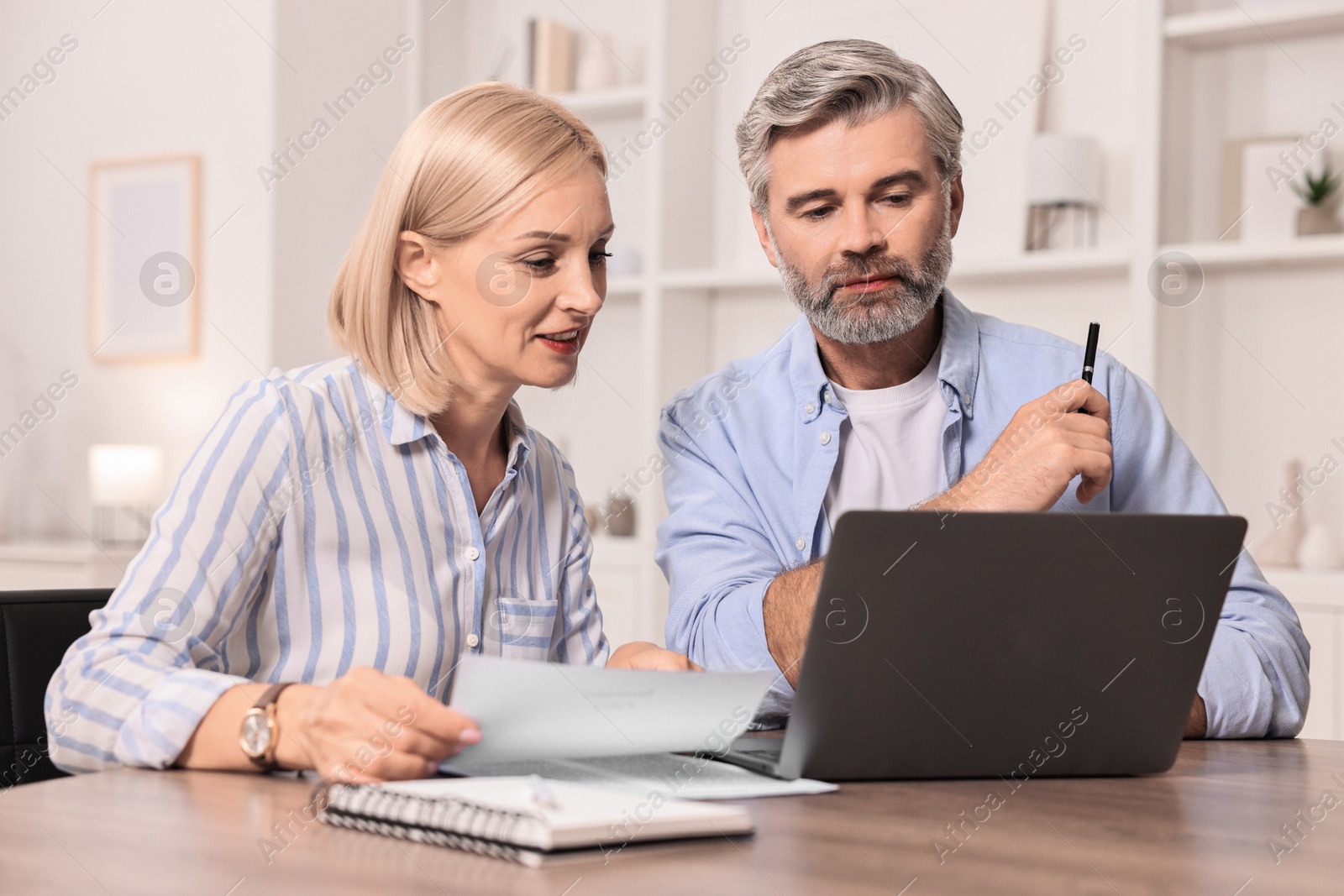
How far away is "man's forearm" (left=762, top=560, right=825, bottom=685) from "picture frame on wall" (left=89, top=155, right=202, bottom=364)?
10.6 ft

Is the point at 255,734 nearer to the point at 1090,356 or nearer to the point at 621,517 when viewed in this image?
the point at 1090,356

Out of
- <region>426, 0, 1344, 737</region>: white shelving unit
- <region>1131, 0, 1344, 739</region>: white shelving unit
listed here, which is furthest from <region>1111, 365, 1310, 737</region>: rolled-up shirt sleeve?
<region>1131, 0, 1344, 739</region>: white shelving unit

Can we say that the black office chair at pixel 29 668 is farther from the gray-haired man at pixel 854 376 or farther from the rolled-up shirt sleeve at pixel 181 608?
the gray-haired man at pixel 854 376

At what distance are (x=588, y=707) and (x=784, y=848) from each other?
A: 6.5 inches

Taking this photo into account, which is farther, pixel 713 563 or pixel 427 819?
pixel 713 563

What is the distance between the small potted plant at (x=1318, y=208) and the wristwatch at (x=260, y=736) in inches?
113

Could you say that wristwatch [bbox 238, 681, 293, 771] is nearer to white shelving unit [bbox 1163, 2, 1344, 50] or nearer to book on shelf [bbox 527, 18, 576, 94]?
white shelving unit [bbox 1163, 2, 1344, 50]

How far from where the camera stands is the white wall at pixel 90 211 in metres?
4.02

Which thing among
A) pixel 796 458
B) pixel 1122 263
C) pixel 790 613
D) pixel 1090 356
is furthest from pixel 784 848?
pixel 1122 263

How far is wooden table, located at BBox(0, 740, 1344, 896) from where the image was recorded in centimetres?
71

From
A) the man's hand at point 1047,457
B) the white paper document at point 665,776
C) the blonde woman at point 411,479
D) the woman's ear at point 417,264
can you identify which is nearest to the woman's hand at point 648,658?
the blonde woman at point 411,479

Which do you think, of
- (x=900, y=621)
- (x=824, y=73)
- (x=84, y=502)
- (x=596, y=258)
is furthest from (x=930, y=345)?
(x=84, y=502)

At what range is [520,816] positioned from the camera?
2.47 ft

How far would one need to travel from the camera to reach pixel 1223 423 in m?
3.29
